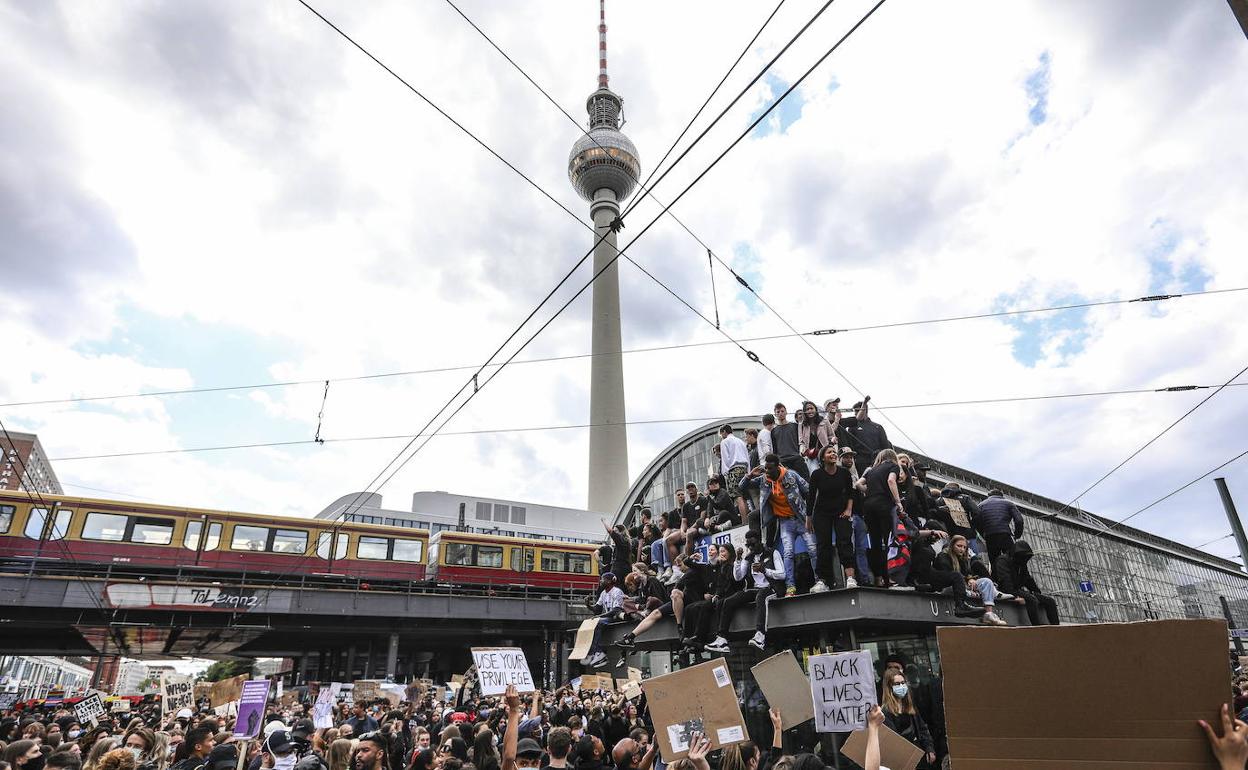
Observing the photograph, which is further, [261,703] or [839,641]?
[839,641]

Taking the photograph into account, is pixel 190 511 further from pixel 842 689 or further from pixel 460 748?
pixel 842 689

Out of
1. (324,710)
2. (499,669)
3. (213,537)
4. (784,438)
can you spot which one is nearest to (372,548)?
(213,537)

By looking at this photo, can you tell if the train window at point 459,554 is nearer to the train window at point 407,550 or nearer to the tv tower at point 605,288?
the train window at point 407,550

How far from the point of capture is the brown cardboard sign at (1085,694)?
255 centimetres

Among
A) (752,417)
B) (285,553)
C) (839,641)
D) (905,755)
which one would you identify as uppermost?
(752,417)

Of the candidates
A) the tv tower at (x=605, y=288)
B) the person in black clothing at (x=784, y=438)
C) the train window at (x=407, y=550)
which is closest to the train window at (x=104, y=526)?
the train window at (x=407, y=550)

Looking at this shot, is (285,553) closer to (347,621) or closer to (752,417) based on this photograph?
(347,621)

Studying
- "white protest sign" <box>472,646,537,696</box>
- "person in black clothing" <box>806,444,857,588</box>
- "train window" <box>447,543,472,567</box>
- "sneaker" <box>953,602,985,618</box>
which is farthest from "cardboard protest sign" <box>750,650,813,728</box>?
"train window" <box>447,543,472,567</box>

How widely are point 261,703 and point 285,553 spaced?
60.3 ft

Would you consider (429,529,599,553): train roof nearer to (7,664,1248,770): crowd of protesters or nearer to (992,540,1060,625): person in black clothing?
(7,664,1248,770): crowd of protesters

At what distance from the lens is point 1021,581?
36.8 feet

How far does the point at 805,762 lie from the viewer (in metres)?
3.62

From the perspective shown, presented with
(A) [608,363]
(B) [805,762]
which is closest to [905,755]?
(B) [805,762]

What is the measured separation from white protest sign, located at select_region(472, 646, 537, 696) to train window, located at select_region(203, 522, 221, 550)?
19.9 m
